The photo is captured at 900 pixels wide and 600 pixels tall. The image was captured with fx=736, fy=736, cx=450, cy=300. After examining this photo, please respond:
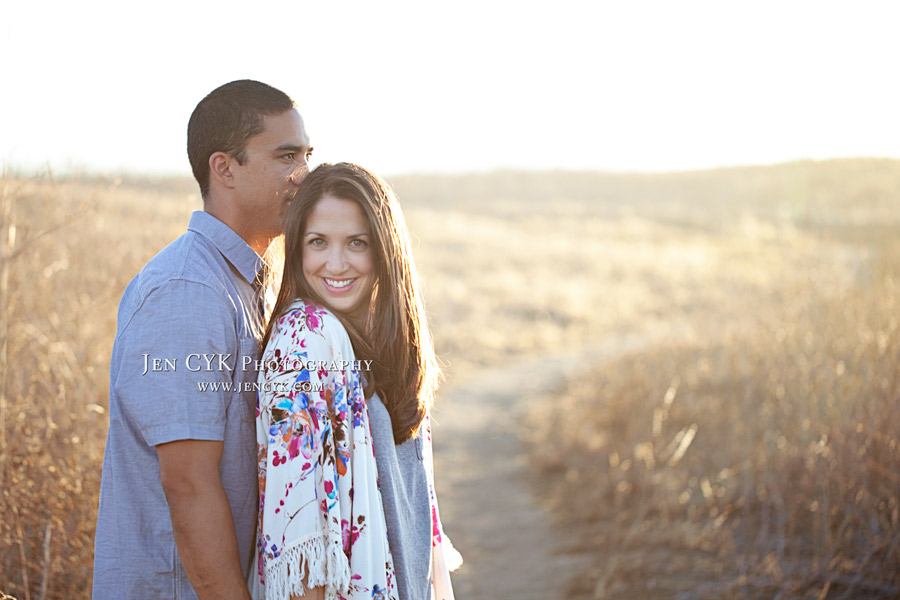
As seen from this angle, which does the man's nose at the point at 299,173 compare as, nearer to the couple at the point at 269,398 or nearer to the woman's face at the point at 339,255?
the couple at the point at 269,398

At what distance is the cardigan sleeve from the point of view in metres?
1.72

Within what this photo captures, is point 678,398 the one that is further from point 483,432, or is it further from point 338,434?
point 338,434

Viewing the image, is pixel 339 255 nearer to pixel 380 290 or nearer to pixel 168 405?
pixel 380 290

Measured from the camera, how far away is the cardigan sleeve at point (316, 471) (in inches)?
67.7

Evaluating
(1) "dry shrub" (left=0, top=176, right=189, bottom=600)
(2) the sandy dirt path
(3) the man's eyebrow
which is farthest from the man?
(2) the sandy dirt path

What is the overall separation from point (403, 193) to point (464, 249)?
23052 millimetres

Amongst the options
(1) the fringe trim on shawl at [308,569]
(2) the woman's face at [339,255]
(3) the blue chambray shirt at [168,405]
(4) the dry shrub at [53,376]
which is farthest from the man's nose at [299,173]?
(4) the dry shrub at [53,376]

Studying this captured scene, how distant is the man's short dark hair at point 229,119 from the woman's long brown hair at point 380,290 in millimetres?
289

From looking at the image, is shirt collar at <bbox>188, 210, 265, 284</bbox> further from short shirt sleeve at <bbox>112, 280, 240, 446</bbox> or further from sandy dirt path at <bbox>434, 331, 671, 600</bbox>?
sandy dirt path at <bbox>434, 331, 671, 600</bbox>

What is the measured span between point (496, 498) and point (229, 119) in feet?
15.5

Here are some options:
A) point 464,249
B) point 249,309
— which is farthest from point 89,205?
point 464,249

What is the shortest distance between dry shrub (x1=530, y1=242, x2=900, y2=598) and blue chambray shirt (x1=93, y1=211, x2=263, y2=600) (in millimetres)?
2689

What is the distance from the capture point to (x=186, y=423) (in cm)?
174

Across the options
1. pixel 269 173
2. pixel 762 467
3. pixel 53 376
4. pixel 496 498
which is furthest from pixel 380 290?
pixel 496 498
